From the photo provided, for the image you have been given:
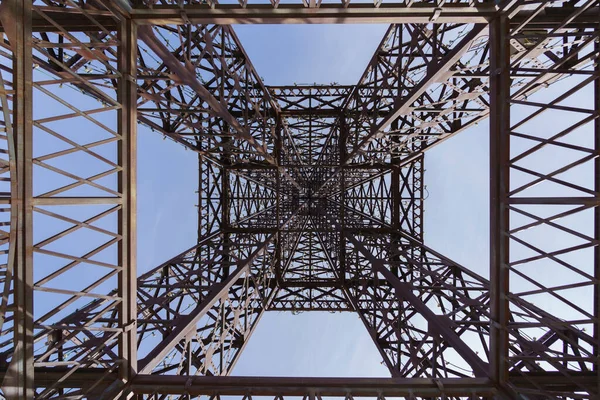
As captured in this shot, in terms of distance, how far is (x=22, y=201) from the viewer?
514 centimetres

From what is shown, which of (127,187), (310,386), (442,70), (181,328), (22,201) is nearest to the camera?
(22,201)

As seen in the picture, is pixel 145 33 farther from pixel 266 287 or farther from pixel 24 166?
pixel 266 287

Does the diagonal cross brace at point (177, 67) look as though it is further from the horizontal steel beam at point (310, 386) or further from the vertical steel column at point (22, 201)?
the horizontal steel beam at point (310, 386)

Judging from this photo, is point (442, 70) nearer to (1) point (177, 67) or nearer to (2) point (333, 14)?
(2) point (333, 14)

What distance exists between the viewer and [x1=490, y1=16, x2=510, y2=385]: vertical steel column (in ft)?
22.3

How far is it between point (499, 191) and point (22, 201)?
8975 millimetres

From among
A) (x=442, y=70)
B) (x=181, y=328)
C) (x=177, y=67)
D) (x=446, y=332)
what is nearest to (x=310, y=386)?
(x=446, y=332)

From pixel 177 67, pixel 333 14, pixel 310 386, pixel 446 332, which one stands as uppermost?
pixel 333 14

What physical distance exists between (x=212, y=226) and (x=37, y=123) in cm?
1583

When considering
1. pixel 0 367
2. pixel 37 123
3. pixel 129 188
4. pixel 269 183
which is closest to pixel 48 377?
pixel 0 367

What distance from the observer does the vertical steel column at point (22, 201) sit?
490 centimetres

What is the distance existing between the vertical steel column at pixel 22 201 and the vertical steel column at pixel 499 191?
876 centimetres

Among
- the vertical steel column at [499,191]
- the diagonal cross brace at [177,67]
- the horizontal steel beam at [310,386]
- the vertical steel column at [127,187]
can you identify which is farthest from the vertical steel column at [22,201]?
the vertical steel column at [499,191]

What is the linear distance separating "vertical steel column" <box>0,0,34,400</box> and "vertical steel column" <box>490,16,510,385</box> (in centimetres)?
876
